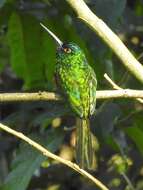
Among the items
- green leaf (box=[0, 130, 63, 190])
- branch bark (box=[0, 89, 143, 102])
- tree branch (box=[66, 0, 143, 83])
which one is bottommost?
green leaf (box=[0, 130, 63, 190])

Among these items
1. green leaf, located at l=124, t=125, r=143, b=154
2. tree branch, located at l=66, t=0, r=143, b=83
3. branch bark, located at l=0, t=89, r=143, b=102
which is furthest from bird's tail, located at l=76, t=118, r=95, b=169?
green leaf, located at l=124, t=125, r=143, b=154

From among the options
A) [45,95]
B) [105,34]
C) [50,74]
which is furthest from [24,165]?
[105,34]

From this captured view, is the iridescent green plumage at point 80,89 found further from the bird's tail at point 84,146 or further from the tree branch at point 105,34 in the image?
the tree branch at point 105,34

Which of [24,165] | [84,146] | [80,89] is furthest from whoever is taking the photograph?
[24,165]

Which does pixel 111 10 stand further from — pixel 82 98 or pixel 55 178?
pixel 55 178

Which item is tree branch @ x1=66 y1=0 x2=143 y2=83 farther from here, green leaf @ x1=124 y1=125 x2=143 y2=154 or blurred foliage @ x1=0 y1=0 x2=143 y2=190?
green leaf @ x1=124 y1=125 x2=143 y2=154

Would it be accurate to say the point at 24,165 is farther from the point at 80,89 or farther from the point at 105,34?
the point at 105,34

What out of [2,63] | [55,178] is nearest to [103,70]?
[2,63]
